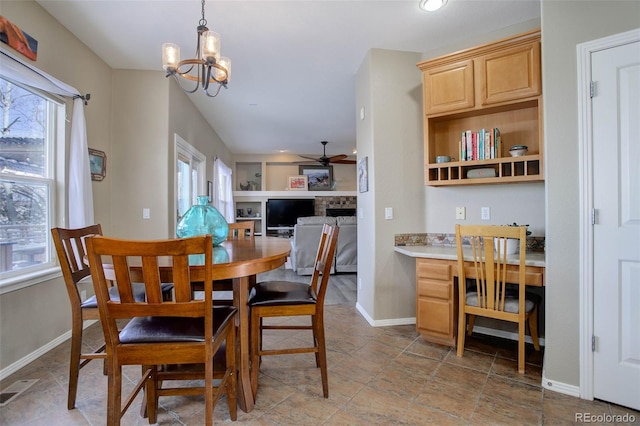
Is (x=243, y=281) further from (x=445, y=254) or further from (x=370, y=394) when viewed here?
(x=445, y=254)

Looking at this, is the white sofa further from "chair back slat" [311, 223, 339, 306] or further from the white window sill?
the white window sill

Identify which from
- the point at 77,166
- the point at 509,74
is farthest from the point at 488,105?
the point at 77,166

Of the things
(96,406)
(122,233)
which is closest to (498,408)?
(96,406)

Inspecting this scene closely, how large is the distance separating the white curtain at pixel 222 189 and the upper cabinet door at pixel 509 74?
4.78 m

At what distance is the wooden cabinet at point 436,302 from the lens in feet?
7.76

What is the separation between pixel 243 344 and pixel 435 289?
5.28 feet

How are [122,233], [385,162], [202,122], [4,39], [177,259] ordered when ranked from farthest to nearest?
[202,122]
[122,233]
[385,162]
[4,39]
[177,259]

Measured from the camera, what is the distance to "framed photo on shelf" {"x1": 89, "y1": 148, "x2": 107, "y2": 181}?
112 inches

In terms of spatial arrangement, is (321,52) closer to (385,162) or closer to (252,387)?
(385,162)

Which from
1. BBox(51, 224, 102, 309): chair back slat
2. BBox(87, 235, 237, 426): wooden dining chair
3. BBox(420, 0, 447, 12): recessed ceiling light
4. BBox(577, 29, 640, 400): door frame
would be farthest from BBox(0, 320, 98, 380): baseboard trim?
BBox(420, 0, 447, 12): recessed ceiling light

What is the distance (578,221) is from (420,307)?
1.27 metres

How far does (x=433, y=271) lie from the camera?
2.43 meters

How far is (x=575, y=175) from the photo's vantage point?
5.66ft

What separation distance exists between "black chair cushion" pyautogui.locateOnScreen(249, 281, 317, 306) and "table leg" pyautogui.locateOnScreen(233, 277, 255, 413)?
14 cm
